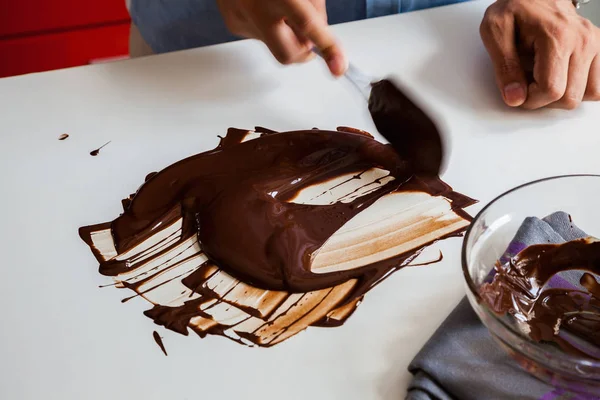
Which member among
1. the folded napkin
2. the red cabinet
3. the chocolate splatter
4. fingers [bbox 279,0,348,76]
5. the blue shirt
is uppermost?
the red cabinet

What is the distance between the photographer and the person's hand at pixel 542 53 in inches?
36.9

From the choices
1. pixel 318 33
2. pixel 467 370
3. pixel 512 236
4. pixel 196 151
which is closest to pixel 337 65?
pixel 318 33

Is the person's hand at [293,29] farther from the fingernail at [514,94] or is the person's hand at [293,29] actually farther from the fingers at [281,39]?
the fingernail at [514,94]

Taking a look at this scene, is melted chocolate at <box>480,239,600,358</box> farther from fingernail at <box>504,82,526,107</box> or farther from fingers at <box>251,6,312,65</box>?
fingers at <box>251,6,312,65</box>

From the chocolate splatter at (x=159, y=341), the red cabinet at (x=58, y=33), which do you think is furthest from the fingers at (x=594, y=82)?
the red cabinet at (x=58, y=33)

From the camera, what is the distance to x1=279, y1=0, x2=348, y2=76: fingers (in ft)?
2.94

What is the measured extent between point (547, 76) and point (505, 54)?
0.09 metres

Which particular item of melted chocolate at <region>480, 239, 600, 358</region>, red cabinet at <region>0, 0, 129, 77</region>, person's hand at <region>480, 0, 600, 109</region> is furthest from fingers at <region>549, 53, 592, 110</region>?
red cabinet at <region>0, 0, 129, 77</region>

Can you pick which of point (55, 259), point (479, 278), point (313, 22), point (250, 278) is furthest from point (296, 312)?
point (313, 22)

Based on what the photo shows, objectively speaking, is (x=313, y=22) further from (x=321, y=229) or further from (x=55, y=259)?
(x=55, y=259)

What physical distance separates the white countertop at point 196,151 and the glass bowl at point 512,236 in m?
0.08

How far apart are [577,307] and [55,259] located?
1.93ft

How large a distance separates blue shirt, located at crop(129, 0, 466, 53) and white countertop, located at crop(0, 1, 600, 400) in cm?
5

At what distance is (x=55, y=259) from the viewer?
775mm
